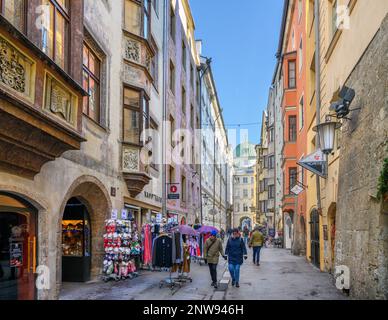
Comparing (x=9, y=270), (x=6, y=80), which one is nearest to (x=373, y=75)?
(x=6, y=80)

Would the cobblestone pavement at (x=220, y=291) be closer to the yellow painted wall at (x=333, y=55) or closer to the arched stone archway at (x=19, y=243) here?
the arched stone archway at (x=19, y=243)

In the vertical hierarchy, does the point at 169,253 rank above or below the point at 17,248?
below

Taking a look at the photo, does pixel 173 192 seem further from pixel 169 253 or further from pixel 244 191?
pixel 244 191

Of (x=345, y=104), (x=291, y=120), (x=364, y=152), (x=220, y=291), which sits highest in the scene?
(x=291, y=120)

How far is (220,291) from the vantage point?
12.7 m

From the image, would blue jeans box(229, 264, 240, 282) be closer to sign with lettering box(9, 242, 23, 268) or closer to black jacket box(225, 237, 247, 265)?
black jacket box(225, 237, 247, 265)

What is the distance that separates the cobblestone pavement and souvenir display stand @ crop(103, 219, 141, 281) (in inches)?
13.4

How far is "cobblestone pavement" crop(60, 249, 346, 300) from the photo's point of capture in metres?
11.5

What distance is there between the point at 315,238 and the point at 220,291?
7032 millimetres

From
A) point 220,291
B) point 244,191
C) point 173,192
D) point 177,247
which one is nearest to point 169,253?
point 177,247

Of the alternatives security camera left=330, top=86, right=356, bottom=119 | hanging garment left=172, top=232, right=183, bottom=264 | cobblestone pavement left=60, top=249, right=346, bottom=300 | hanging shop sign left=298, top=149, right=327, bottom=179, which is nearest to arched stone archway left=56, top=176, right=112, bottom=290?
cobblestone pavement left=60, top=249, right=346, bottom=300

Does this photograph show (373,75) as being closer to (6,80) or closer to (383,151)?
(383,151)

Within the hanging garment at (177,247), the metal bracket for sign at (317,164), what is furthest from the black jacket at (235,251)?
the metal bracket for sign at (317,164)
